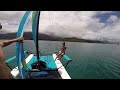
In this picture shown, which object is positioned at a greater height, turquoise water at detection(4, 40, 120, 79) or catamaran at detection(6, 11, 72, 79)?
catamaran at detection(6, 11, 72, 79)

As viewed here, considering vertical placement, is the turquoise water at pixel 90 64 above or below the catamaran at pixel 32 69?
below

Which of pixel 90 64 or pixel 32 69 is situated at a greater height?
pixel 32 69

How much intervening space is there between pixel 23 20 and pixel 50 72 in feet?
7.85

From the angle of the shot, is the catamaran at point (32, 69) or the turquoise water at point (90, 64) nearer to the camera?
the catamaran at point (32, 69)

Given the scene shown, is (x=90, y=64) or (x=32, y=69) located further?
(x=90, y=64)

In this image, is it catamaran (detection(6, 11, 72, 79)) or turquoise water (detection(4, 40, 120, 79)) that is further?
turquoise water (detection(4, 40, 120, 79))
